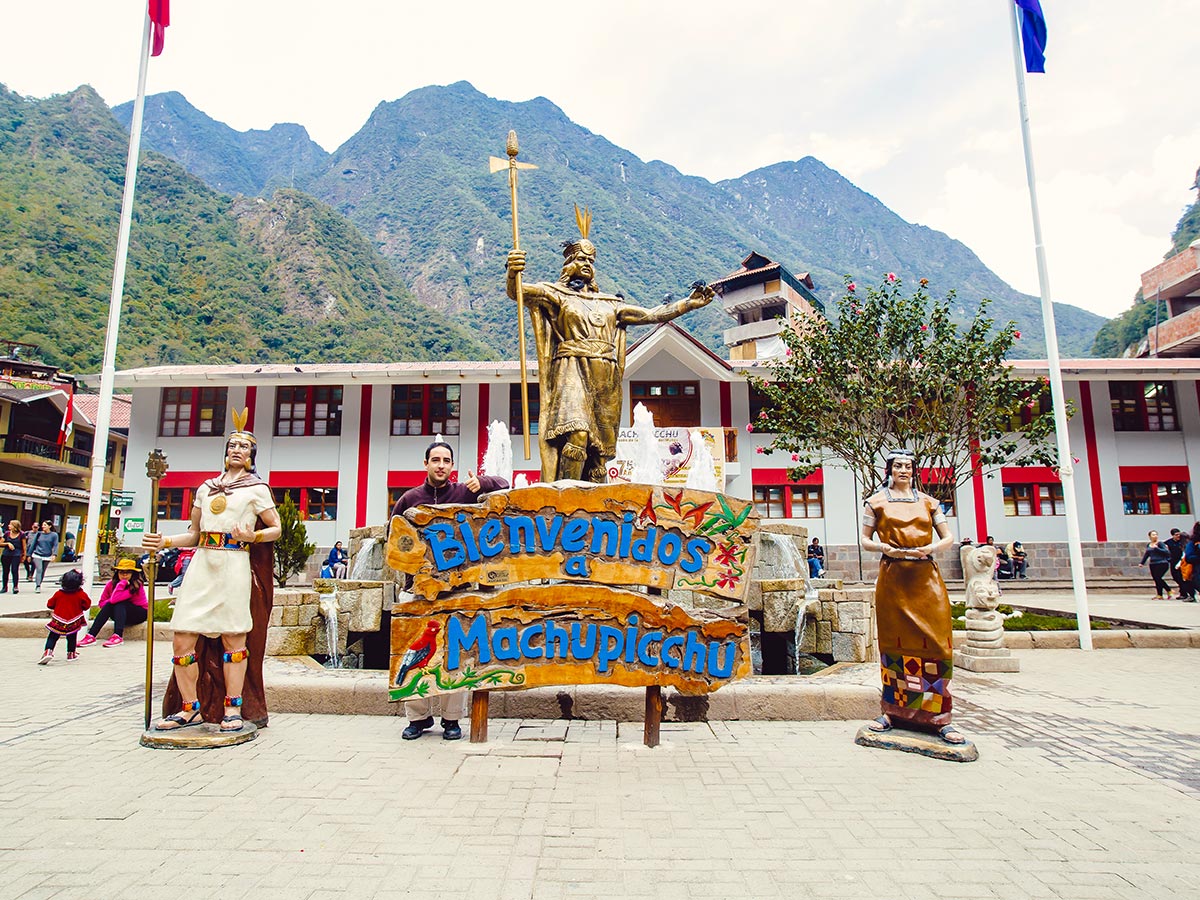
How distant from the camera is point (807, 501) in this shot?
2303 cm

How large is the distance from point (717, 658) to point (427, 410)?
2050 centimetres

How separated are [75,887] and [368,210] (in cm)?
11374

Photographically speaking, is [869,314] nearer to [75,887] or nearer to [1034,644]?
[1034,644]

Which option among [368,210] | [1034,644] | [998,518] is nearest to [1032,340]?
[998,518]

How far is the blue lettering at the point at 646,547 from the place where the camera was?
16.1 ft

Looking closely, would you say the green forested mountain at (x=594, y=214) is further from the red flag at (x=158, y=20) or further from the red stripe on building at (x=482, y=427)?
the red flag at (x=158, y=20)

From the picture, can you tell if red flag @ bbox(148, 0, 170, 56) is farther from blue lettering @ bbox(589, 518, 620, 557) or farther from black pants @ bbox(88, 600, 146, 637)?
blue lettering @ bbox(589, 518, 620, 557)

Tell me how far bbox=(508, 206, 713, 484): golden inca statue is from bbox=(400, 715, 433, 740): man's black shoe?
9.31 ft

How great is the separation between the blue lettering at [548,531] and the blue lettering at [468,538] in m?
0.45

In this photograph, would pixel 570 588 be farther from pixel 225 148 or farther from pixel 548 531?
pixel 225 148

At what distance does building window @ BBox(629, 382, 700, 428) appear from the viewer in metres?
23.9

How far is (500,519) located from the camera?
4.89 meters

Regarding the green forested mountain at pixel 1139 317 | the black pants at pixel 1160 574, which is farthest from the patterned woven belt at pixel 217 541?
the green forested mountain at pixel 1139 317

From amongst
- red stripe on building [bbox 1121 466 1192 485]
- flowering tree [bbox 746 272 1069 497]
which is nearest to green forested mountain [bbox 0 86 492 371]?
flowering tree [bbox 746 272 1069 497]
